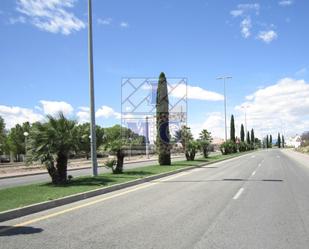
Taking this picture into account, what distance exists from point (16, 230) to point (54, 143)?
9099mm

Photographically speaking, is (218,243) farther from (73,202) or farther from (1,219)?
(73,202)

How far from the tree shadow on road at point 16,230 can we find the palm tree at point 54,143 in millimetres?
8589

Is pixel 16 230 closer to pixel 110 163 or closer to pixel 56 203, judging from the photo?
pixel 56 203

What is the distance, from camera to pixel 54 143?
56.8 feet

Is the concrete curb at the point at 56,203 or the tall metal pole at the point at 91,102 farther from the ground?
the tall metal pole at the point at 91,102

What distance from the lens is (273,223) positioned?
9.00 meters

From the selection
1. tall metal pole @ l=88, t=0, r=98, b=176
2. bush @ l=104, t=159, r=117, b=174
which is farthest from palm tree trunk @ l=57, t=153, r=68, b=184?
bush @ l=104, t=159, r=117, b=174

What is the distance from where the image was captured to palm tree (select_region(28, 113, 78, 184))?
17172mm

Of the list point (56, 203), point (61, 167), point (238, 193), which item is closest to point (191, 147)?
point (61, 167)

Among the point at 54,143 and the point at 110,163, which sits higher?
the point at 54,143

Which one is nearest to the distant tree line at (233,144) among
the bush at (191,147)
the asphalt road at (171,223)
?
the bush at (191,147)

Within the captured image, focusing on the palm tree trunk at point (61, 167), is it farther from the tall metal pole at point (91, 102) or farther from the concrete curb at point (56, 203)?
the concrete curb at point (56, 203)

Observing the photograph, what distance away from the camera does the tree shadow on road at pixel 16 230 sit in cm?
811

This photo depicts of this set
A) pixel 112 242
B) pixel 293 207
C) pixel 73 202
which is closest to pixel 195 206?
pixel 293 207
